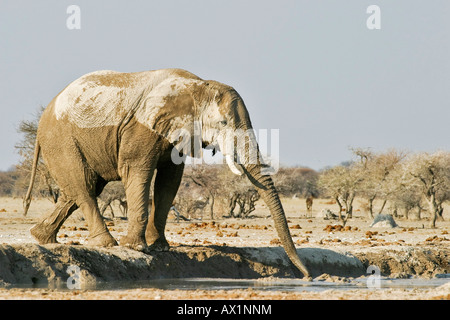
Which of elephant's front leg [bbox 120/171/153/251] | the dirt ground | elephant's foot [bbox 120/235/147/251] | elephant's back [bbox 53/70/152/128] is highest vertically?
elephant's back [bbox 53/70/152/128]

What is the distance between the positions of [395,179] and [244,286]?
97.7ft

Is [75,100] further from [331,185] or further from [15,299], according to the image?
[331,185]

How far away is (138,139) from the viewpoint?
581 inches

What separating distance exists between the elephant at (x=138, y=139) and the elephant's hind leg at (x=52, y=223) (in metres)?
0.02

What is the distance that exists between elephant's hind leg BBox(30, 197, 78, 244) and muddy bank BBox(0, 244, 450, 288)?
1833 millimetres

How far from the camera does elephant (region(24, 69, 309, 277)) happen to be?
48.0ft

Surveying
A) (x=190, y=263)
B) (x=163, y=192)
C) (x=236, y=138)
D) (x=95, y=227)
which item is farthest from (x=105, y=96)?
(x=190, y=263)

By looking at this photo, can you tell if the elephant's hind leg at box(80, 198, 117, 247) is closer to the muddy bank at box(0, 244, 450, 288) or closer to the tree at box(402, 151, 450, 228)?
the muddy bank at box(0, 244, 450, 288)

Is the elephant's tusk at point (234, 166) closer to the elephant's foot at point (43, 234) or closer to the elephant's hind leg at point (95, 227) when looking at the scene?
the elephant's hind leg at point (95, 227)

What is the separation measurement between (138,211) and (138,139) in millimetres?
1273

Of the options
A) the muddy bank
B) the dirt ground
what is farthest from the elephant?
the dirt ground

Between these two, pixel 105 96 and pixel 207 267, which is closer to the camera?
pixel 105 96

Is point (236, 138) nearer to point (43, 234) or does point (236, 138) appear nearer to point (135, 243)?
point (135, 243)
